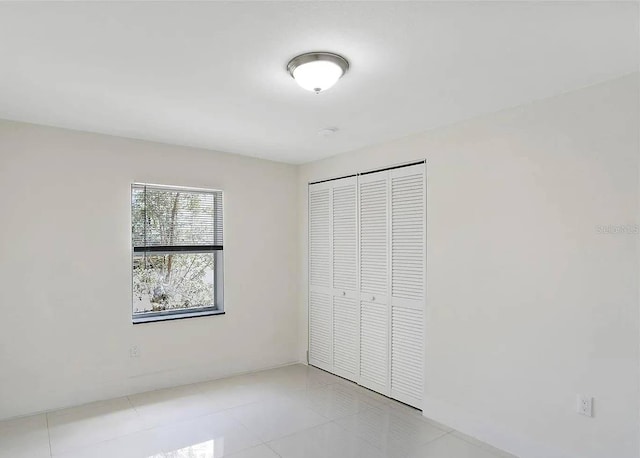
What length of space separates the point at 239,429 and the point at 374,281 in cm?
173

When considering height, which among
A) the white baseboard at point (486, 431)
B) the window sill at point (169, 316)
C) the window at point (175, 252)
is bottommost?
the white baseboard at point (486, 431)

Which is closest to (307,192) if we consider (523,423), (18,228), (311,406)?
(311,406)

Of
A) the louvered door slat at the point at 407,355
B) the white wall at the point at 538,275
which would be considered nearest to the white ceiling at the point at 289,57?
the white wall at the point at 538,275

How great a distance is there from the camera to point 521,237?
266 cm

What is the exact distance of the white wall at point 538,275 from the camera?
2225mm

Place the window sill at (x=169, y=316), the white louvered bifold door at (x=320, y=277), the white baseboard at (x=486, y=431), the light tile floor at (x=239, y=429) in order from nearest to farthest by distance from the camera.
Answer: the white baseboard at (x=486, y=431) → the light tile floor at (x=239, y=429) → the window sill at (x=169, y=316) → the white louvered bifold door at (x=320, y=277)

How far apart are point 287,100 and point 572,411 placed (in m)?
2.67

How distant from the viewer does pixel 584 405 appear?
2334mm

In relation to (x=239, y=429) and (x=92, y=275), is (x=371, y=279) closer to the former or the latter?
(x=239, y=429)

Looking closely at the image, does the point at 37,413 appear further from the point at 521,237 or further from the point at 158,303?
the point at 521,237

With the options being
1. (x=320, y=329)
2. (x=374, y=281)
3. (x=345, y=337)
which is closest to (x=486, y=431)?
(x=374, y=281)

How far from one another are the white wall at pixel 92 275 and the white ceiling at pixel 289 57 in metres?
0.47

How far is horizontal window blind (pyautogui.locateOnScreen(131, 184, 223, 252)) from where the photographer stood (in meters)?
3.77

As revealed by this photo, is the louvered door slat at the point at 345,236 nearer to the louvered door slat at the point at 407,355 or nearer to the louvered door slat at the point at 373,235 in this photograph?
the louvered door slat at the point at 373,235
